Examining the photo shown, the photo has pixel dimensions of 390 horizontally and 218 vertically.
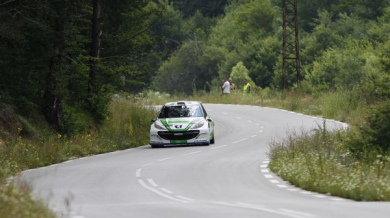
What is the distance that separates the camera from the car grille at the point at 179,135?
3419 centimetres

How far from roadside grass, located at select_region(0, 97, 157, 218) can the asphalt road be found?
70 cm

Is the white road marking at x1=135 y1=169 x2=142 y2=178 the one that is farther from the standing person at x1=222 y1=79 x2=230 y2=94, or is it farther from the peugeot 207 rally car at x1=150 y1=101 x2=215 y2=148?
the standing person at x1=222 y1=79 x2=230 y2=94

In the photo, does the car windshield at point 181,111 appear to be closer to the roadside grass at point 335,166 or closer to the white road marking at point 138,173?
the roadside grass at point 335,166

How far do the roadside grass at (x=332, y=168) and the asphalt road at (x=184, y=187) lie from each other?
1.02 feet

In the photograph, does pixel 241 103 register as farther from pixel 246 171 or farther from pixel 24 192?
pixel 24 192

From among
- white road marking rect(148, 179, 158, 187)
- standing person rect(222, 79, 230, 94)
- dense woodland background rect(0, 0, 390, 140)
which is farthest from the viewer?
standing person rect(222, 79, 230, 94)

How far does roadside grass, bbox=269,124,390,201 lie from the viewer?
17.6 meters

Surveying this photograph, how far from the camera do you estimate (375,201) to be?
16.9 meters

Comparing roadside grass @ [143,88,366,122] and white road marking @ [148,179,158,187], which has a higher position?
roadside grass @ [143,88,366,122]

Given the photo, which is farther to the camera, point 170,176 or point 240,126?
point 240,126

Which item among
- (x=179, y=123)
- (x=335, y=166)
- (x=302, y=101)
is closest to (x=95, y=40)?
(x=179, y=123)

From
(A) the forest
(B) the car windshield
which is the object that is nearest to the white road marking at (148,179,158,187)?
(A) the forest

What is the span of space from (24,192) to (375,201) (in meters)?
6.29

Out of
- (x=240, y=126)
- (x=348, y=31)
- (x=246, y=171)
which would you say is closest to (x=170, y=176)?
(x=246, y=171)
